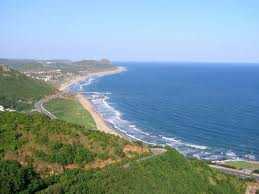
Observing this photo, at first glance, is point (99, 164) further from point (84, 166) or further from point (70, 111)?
point (70, 111)

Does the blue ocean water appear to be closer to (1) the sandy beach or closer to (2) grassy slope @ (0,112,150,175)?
(1) the sandy beach

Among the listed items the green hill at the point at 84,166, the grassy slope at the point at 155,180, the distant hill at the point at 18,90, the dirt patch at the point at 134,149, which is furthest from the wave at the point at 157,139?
the dirt patch at the point at 134,149

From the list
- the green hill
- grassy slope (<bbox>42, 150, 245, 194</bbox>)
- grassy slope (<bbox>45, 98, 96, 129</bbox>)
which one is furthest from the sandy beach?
grassy slope (<bbox>42, 150, 245, 194</bbox>)

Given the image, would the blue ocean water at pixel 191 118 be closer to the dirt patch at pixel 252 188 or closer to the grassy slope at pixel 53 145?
the dirt patch at pixel 252 188

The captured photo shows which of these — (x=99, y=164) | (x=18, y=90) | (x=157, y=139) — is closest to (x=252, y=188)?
(x=99, y=164)

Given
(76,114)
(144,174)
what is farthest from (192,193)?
(76,114)

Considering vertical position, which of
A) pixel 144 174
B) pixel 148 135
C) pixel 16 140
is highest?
pixel 16 140

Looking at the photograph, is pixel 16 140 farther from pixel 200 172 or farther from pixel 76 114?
pixel 76 114
